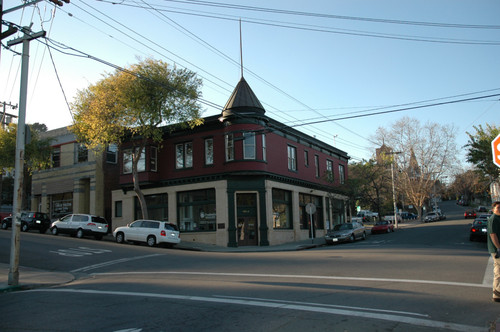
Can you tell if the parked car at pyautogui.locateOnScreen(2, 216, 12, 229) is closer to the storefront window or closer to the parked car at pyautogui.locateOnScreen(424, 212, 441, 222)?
the storefront window

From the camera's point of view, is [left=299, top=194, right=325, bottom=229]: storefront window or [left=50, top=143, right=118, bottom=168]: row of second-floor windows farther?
[left=50, top=143, right=118, bottom=168]: row of second-floor windows

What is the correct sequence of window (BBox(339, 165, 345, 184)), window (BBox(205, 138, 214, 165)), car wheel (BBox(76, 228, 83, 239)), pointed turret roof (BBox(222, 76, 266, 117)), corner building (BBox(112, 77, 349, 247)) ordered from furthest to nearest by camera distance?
window (BBox(339, 165, 345, 184)) < window (BBox(205, 138, 214, 165)) < pointed turret roof (BBox(222, 76, 266, 117)) < corner building (BBox(112, 77, 349, 247)) < car wheel (BBox(76, 228, 83, 239))

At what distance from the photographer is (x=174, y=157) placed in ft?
102

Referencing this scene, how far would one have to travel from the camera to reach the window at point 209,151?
2946cm

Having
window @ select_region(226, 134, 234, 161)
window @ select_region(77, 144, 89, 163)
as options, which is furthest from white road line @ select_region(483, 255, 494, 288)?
window @ select_region(77, 144, 89, 163)

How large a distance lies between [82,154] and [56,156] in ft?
12.3

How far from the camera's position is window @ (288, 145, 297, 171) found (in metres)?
32.8

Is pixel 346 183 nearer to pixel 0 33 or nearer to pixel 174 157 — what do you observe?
pixel 174 157

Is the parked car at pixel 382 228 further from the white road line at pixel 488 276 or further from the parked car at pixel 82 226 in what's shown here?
the white road line at pixel 488 276

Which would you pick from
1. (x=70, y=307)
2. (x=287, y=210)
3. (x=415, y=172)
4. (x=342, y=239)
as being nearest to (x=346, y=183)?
(x=287, y=210)

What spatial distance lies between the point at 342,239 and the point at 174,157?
1441 centimetres

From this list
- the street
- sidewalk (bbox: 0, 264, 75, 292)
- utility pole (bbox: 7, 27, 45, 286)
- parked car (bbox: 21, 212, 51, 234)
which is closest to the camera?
the street

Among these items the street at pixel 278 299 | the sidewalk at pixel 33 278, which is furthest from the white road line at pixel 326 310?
the sidewalk at pixel 33 278

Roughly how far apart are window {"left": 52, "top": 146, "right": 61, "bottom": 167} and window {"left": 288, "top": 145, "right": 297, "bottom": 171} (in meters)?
23.0
